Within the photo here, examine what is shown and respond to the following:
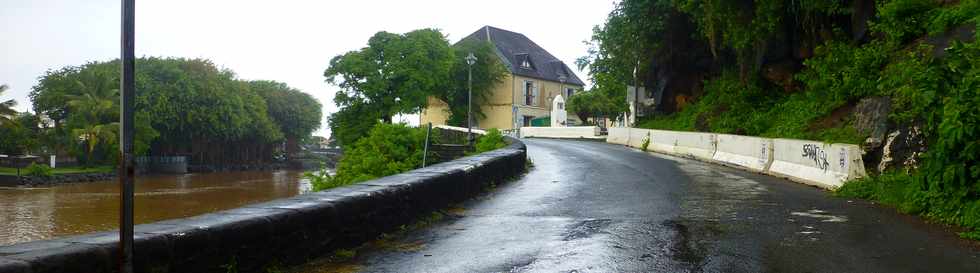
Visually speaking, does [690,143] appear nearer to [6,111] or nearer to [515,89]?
[515,89]

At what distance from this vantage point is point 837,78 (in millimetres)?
19172

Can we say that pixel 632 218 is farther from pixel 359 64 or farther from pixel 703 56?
pixel 359 64

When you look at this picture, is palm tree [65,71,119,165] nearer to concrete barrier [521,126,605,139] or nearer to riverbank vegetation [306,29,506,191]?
riverbank vegetation [306,29,506,191]

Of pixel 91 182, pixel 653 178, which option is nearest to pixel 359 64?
pixel 91 182

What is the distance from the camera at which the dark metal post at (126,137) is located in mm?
4098

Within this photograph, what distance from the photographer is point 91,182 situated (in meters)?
53.7

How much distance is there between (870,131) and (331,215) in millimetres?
11650

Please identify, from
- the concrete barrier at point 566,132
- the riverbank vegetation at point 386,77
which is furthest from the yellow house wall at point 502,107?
the concrete barrier at point 566,132

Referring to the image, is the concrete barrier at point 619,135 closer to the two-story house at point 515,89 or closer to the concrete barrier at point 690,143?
the concrete barrier at point 690,143

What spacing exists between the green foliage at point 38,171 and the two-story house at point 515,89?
30861mm

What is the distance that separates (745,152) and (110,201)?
1421 inches

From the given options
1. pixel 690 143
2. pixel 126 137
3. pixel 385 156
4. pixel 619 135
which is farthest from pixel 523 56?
pixel 126 137

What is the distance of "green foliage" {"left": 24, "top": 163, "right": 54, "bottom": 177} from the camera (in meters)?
50.4

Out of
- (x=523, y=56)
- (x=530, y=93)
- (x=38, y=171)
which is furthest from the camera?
(x=523, y=56)
